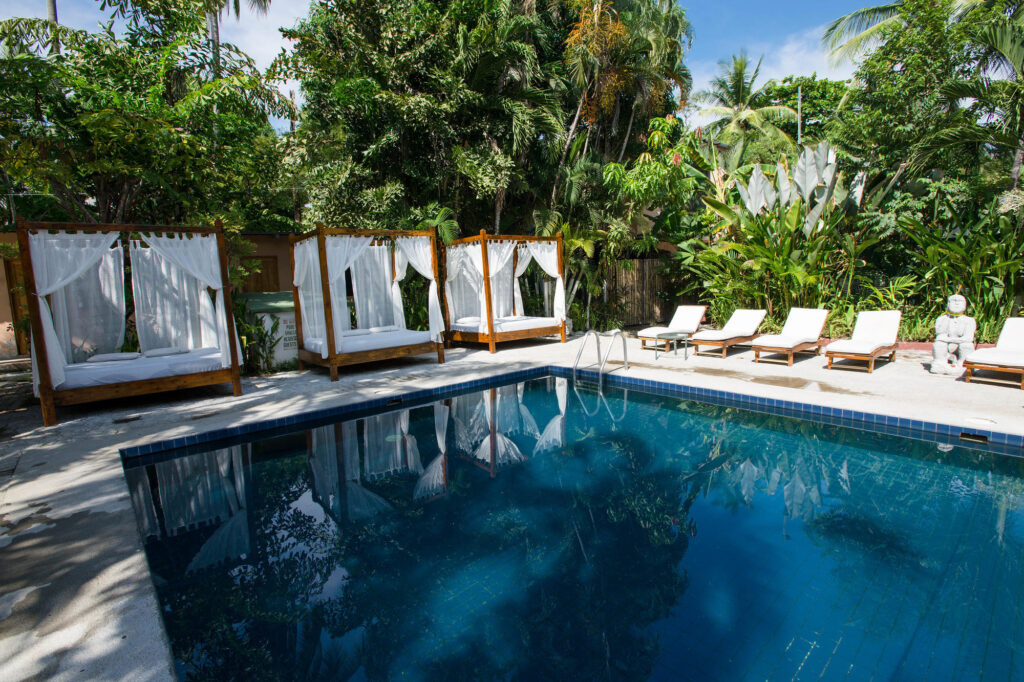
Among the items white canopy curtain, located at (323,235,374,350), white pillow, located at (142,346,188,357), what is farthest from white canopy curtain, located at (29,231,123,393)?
white canopy curtain, located at (323,235,374,350)

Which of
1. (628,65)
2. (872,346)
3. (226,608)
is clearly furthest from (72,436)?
(628,65)

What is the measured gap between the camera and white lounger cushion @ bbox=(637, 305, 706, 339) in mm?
9250

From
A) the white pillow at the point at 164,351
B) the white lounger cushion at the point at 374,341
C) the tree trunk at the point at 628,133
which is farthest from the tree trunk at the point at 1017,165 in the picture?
the white pillow at the point at 164,351

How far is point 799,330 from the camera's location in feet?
27.6

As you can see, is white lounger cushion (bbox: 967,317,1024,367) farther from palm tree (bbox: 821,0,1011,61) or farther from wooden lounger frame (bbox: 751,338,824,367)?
palm tree (bbox: 821,0,1011,61)

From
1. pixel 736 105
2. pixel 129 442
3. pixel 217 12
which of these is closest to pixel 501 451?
pixel 129 442

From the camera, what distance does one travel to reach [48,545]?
320cm

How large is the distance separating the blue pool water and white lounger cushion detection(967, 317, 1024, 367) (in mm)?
2117

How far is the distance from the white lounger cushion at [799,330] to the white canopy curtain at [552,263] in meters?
4.02

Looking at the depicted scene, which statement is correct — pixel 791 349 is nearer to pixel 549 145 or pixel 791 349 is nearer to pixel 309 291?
pixel 549 145

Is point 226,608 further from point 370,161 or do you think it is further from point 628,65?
point 628,65

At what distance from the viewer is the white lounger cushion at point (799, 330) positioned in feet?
26.2

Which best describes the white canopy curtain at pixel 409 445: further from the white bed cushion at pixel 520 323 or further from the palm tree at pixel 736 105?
the palm tree at pixel 736 105

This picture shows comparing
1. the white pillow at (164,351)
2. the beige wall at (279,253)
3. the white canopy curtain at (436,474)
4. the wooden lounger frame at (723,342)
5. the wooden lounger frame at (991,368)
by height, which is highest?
the beige wall at (279,253)
